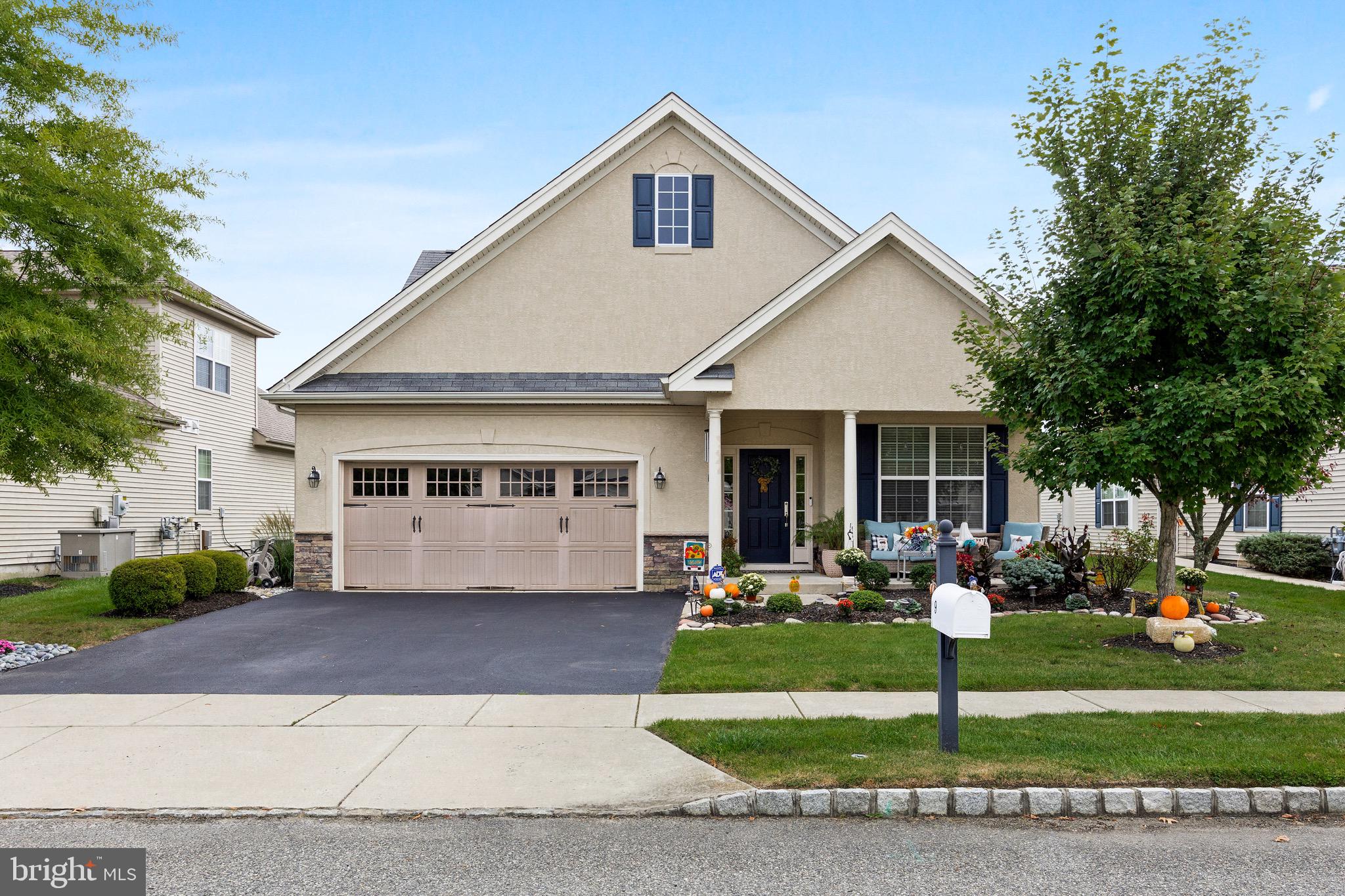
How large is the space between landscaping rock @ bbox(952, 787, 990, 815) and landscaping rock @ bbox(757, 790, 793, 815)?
889 mm

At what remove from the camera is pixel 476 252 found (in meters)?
15.5

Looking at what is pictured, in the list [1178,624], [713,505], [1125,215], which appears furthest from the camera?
[713,505]

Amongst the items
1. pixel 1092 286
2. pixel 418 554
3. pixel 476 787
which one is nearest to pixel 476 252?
pixel 418 554

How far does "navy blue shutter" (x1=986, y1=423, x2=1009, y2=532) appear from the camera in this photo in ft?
49.0

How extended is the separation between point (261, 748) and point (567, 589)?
349 inches

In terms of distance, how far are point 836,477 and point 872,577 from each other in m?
2.88

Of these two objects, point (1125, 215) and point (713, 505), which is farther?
point (713, 505)

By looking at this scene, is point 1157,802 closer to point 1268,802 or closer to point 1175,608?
point 1268,802

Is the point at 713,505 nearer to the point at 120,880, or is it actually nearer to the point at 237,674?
the point at 237,674

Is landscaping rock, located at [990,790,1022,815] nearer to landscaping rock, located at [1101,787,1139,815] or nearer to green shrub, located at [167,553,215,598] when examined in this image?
landscaping rock, located at [1101,787,1139,815]

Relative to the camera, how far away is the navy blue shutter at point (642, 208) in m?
16.0

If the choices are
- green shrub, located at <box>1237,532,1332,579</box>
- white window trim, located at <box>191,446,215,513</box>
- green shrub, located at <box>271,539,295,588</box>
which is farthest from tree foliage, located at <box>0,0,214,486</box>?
green shrub, located at <box>1237,532,1332,579</box>

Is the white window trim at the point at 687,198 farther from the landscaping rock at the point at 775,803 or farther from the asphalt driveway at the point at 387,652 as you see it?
the landscaping rock at the point at 775,803

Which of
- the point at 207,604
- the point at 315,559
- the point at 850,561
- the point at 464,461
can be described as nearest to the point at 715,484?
the point at 850,561
